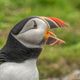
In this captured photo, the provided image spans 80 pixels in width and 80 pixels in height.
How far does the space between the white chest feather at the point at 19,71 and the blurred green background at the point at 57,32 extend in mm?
1734

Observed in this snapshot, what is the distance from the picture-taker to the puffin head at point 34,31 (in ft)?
16.5

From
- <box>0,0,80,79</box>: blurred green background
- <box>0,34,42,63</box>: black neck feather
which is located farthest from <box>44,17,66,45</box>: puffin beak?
<box>0,0,80,79</box>: blurred green background

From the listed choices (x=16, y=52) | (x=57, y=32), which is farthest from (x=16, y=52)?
(x=57, y=32)

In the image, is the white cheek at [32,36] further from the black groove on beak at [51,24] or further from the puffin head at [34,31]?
the black groove on beak at [51,24]

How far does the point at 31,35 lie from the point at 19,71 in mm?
286

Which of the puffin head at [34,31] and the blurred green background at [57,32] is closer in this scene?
the puffin head at [34,31]

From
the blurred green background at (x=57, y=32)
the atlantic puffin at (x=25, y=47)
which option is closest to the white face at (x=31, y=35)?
the atlantic puffin at (x=25, y=47)

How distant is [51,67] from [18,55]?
3.37m

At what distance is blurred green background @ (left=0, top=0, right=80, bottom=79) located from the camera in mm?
8258

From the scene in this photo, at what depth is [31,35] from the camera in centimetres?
504

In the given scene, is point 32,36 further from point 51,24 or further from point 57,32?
point 57,32

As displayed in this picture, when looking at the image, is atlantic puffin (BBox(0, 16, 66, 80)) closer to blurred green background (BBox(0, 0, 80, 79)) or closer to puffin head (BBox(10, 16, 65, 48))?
puffin head (BBox(10, 16, 65, 48))

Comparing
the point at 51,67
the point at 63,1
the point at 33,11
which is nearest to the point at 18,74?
the point at 51,67

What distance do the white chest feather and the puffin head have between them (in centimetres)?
15
